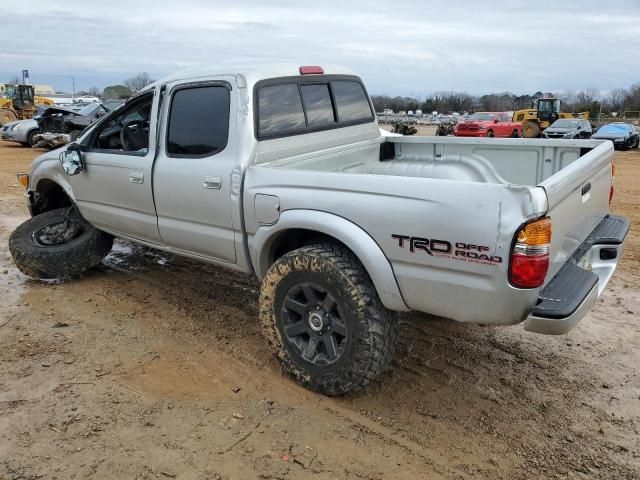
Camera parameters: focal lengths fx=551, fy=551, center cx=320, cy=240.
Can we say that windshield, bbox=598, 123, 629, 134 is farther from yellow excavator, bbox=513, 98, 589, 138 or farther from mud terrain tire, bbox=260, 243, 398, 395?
mud terrain tire, bbox=260, 243, 398, 395

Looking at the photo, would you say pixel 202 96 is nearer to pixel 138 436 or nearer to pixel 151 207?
pixel 151 207

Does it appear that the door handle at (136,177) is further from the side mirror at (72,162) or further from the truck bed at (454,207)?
the truck bed at (454,207)

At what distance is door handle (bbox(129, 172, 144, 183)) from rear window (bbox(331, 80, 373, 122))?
169 centimetres

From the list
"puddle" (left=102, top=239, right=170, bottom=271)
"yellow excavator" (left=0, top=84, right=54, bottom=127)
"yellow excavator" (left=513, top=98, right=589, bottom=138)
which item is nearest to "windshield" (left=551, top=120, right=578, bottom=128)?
"yellow excavator" (left=513, top=98, right=589, bottom=138)

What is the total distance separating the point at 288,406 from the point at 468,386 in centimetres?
119

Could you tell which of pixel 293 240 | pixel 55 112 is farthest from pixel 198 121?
pixel 55 112

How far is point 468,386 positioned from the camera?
141 inches

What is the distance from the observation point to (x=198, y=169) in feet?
12.8

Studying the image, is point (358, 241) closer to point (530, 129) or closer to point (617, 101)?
point (530, 129)

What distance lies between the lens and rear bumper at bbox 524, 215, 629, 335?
8.75 feet

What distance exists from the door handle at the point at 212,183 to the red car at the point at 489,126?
23.7m

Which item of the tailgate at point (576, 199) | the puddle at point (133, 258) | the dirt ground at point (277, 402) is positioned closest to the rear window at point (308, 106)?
the dirt ground at point (277, 402)

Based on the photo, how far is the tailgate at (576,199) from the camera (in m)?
2.73

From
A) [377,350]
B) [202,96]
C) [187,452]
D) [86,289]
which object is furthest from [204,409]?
[86,289]
